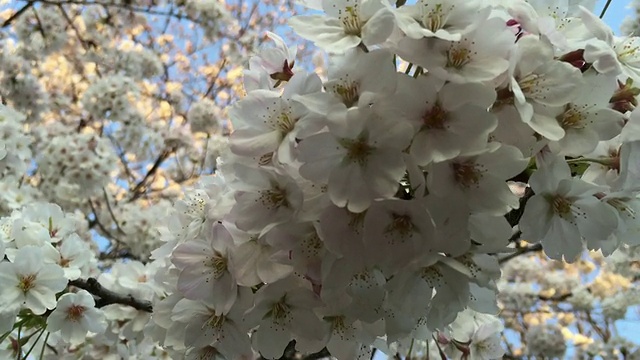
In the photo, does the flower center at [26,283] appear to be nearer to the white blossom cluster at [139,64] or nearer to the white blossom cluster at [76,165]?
the white blossom cluster at [76,165]

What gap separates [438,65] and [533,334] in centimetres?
317

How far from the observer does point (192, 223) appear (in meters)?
1.05

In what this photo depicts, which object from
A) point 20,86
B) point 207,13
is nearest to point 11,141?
point 20,86

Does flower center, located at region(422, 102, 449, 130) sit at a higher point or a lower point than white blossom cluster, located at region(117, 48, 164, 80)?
higher

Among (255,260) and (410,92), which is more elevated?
(410,92)

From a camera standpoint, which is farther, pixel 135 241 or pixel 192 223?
pixel 135 241

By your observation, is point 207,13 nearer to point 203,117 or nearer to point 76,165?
point 203,117

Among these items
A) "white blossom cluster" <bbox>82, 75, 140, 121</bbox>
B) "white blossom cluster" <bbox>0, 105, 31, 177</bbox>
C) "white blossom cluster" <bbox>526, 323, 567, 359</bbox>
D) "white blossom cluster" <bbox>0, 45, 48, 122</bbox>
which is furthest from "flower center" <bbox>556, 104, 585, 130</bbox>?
"white blossom cluster" <bbox>0, 45, 48, 122</bbox>

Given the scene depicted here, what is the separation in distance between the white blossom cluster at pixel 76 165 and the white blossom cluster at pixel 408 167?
A: 2371 millimetres

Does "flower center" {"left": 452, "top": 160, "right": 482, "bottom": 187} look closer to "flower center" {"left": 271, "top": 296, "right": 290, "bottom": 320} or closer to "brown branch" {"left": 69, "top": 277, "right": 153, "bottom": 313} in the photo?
"flower center" {"left": 271, "top": 296, "right": 290, "bottom": 320}

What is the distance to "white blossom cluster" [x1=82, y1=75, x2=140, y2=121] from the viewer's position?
3.51 m

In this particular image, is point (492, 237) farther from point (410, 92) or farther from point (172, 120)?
point (172, 120)

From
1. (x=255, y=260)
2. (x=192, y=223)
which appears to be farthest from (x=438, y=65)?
(x=192, y=223)

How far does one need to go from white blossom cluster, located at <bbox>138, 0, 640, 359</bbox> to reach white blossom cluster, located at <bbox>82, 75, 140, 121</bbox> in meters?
2.80
